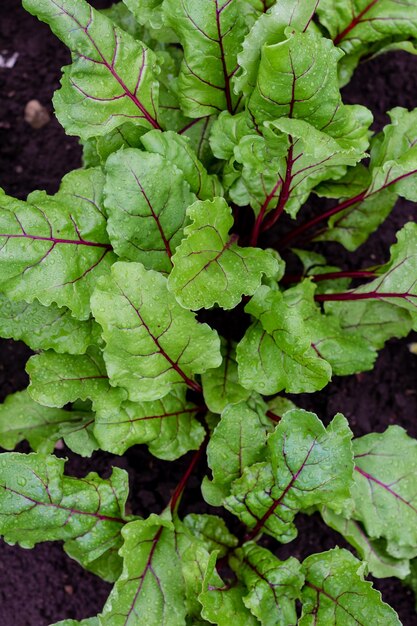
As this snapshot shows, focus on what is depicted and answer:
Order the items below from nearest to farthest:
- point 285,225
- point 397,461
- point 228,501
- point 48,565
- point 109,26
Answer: point 109,26
point 228,501
point 397,461
point 48,565
point 285,225

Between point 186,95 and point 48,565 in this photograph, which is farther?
point 48,565

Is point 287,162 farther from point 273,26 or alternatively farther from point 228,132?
point 273,26

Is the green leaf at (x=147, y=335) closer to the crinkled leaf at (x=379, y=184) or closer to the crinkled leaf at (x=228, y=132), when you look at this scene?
the crinkled leaf at (x=228, y=132)

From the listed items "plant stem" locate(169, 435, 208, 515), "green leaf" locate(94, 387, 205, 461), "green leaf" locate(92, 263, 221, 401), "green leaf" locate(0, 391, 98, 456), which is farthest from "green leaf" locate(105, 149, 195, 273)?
"plant stem" locate(169, 435, 208, 515)

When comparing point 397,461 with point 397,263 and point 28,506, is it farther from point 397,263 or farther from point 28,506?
point 28,506

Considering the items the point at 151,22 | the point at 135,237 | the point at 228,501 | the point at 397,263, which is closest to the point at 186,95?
the point at 151,22

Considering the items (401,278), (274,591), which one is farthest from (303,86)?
(274,591)
